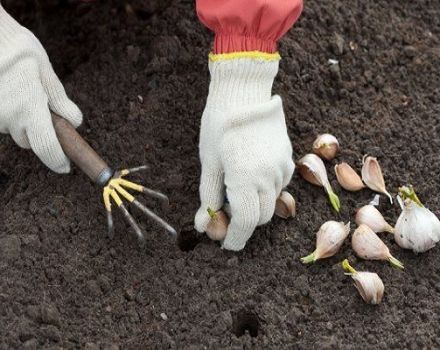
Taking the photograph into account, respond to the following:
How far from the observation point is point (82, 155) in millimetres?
1489

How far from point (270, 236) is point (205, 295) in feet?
0.66

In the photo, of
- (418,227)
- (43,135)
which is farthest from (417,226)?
(43,135)

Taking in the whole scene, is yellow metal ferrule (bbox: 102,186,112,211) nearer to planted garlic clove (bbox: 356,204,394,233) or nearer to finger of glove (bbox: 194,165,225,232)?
finger of glove (bbox: 194,165,225,232)

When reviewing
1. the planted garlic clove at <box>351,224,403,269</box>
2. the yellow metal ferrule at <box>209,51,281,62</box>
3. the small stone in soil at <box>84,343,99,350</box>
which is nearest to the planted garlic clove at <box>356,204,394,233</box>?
the planted garlic clove at <box>351,224,403,269</box>

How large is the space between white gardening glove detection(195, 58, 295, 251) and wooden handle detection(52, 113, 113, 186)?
0.21m

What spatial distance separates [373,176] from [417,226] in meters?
0.19

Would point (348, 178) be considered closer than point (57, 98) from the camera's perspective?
No

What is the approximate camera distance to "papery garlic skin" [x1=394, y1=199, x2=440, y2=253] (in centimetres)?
152

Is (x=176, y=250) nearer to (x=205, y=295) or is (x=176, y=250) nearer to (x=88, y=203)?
(x=205, y=295)

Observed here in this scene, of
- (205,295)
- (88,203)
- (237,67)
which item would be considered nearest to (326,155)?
(237,67)

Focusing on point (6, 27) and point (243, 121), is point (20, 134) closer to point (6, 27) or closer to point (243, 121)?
point (6, 27)

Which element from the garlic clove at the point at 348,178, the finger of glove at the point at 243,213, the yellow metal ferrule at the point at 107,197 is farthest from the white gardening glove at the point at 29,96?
the garlic clove at the point at 348,178

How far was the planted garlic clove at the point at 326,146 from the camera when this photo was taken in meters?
1.69

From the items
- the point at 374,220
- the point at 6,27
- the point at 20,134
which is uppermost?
the point at 6,27
